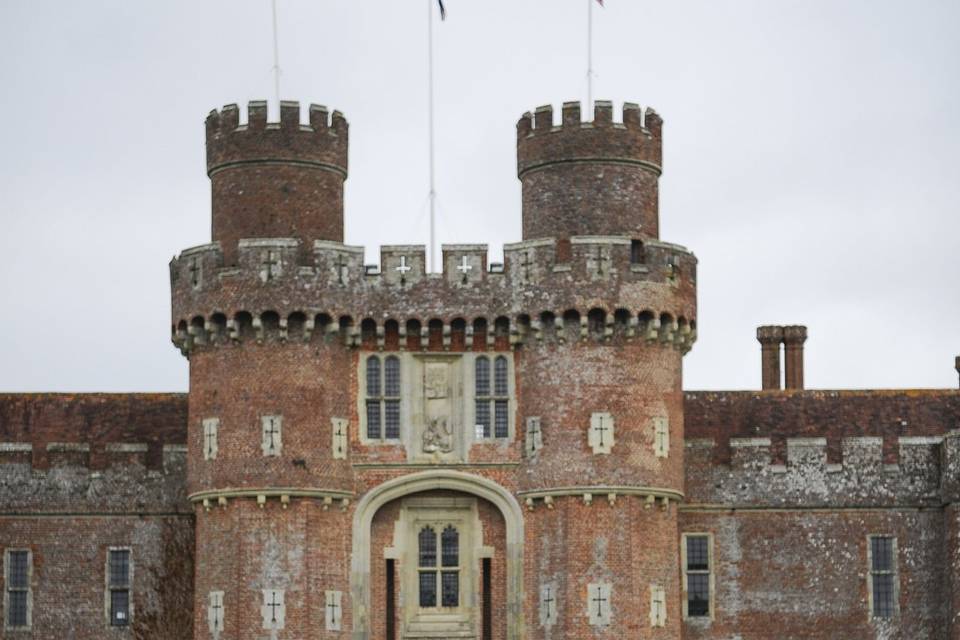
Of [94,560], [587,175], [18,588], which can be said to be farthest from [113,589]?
[587,175]

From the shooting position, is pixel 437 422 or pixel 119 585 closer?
pixel 437 422

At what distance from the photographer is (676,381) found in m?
68.9

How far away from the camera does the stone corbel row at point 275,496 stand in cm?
6631

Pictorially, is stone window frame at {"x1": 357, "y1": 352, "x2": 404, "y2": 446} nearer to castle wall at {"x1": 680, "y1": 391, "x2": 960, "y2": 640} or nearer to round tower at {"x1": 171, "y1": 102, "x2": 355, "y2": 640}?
round tower at {"x1": 171, "y1": 102, "x2": 355, "y2": 640}

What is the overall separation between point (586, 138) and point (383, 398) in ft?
27.5

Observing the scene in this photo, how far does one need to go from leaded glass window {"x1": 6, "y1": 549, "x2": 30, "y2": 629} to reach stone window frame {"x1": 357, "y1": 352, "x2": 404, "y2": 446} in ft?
33.9

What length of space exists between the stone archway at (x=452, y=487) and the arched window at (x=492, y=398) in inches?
50.6

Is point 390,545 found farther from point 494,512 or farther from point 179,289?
point 179,289

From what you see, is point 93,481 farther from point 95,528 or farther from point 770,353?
point 770,353

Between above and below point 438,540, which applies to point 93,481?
above

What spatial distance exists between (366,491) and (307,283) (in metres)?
5.36

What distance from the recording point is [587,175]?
68875 millimetres

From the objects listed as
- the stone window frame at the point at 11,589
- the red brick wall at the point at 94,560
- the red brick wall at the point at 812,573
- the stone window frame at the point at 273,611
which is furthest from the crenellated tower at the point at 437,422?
the stone window frame at the point at 11,589

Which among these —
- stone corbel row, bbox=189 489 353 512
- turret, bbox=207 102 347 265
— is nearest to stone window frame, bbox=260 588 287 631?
stone corbel row, bbox=189 489 353 512
